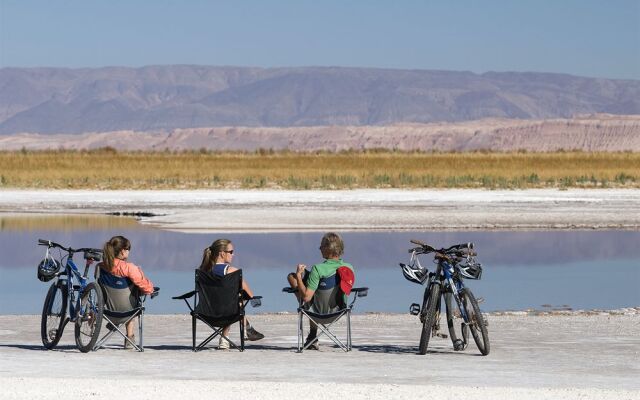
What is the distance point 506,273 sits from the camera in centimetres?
2031

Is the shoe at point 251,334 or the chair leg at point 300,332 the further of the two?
the shoe at point 251,334

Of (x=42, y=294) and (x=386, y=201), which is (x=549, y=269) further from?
(x=386, y=201)

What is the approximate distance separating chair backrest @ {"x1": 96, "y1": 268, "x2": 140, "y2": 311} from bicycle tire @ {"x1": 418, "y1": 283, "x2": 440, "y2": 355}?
7.54ft

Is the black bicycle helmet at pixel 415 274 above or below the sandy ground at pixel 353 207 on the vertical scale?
below

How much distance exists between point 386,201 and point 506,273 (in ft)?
60.2

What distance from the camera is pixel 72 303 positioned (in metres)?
11.2

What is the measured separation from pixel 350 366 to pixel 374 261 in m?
11.8

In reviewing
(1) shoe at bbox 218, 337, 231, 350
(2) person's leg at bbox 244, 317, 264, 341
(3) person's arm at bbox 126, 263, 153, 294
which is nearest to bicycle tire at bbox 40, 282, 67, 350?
(3) person's arm at bbox 126, 263, 153, 294

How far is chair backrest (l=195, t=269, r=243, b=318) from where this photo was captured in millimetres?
10984

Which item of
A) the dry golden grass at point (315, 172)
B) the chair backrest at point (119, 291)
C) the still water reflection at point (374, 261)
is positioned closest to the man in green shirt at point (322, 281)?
the chair backrest at point (119, 291)

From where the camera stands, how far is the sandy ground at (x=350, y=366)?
8.83 meters

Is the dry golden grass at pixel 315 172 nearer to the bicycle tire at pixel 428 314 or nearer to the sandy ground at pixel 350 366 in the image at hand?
the sandy ground at pixel 350 366

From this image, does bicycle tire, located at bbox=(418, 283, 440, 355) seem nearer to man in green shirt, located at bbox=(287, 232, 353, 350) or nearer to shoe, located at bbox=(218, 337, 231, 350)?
man in green shirt, located at bbox=(287, 232, 353, 350)

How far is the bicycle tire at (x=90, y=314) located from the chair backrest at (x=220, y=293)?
0.79m
